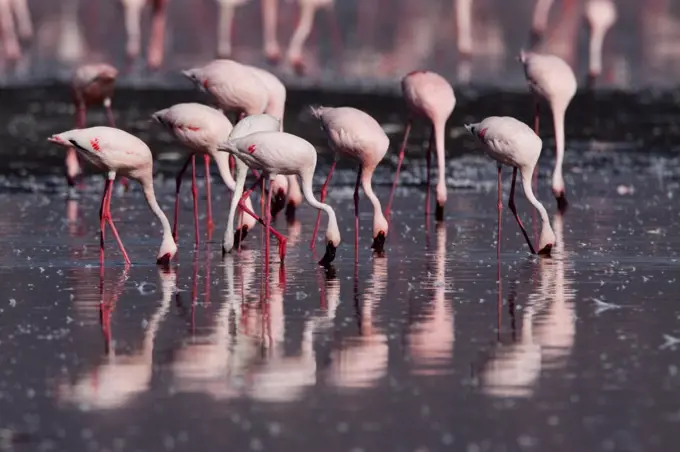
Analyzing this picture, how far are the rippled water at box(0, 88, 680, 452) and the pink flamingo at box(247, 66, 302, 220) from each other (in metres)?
0.44

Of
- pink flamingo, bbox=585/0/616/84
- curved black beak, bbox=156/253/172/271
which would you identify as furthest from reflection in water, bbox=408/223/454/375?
pink flamingo, bbox=585/0/616/84

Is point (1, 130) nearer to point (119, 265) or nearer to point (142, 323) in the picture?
point (119, 265)

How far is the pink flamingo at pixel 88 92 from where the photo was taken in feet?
48.1

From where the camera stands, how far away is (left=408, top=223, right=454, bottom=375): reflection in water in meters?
7.66

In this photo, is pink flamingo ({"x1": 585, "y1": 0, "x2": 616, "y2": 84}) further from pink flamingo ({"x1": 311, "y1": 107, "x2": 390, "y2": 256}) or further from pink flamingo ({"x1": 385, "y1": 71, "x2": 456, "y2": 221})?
pink flamingo ({"x1": 311, "y1": 107, "x2": 390, "y2": 256})

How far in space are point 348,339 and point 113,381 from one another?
1295mm

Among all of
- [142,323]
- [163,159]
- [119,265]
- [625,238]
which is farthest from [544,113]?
[142,323]

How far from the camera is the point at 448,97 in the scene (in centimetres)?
1322

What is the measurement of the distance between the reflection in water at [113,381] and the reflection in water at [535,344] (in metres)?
1.37

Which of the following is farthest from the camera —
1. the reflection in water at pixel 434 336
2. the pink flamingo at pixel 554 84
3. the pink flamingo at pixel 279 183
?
the pink flamingo at pixel 554 84

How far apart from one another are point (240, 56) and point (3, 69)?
4066 mm

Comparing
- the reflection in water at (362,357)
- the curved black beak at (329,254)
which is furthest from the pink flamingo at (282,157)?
the reflection in water at (362,357)

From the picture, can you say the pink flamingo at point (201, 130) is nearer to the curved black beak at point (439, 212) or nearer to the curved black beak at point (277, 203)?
the curved black beak at point (277, 203)

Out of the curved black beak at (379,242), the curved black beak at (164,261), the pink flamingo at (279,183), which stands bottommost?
the curved black beak at (164,261)
